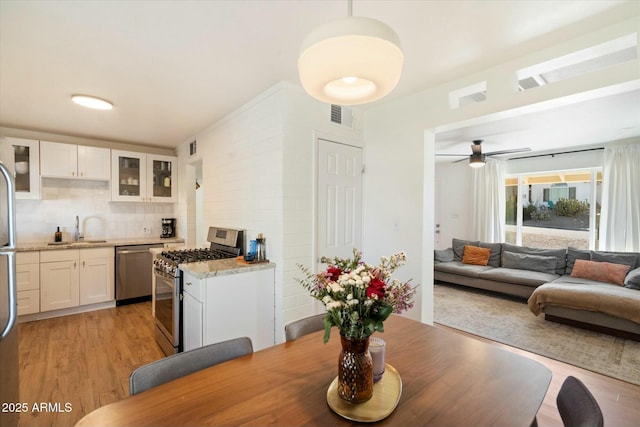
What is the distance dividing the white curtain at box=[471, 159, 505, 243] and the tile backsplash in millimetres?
6044

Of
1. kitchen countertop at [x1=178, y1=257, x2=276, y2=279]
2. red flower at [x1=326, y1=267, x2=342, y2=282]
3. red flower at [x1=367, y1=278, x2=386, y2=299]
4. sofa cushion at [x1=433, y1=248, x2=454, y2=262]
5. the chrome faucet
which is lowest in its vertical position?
sofa cushion at [x1=433, y1=248, x2=454, y2=262]

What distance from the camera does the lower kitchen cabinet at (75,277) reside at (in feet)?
11.7

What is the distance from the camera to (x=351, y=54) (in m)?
0.90

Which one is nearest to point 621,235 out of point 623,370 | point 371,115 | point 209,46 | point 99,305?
point 623,370

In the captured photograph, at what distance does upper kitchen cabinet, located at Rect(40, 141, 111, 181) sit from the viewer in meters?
3.77

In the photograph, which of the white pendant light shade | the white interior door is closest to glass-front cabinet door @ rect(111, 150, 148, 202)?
the white interior door

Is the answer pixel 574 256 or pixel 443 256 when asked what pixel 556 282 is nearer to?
pixel 574 256

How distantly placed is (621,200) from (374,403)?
5614mm

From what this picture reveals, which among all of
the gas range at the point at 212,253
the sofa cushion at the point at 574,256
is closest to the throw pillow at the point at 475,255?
the sofa cushion at the point at 574,256

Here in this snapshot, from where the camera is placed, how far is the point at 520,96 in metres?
2.06

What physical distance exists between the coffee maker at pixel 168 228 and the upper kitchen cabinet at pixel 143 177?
35 centimetres

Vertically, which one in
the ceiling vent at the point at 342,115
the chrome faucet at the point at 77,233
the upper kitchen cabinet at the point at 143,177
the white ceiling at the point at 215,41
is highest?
the white ceiling at the point at 215,41

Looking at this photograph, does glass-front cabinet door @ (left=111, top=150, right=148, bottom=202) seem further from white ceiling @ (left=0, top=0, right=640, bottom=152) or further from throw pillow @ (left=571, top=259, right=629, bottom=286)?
throw pillow @ (left=571, top=259, right=629, bottom=286)

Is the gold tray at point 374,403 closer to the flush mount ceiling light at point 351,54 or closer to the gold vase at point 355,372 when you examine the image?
the gold vase at point 355,372
